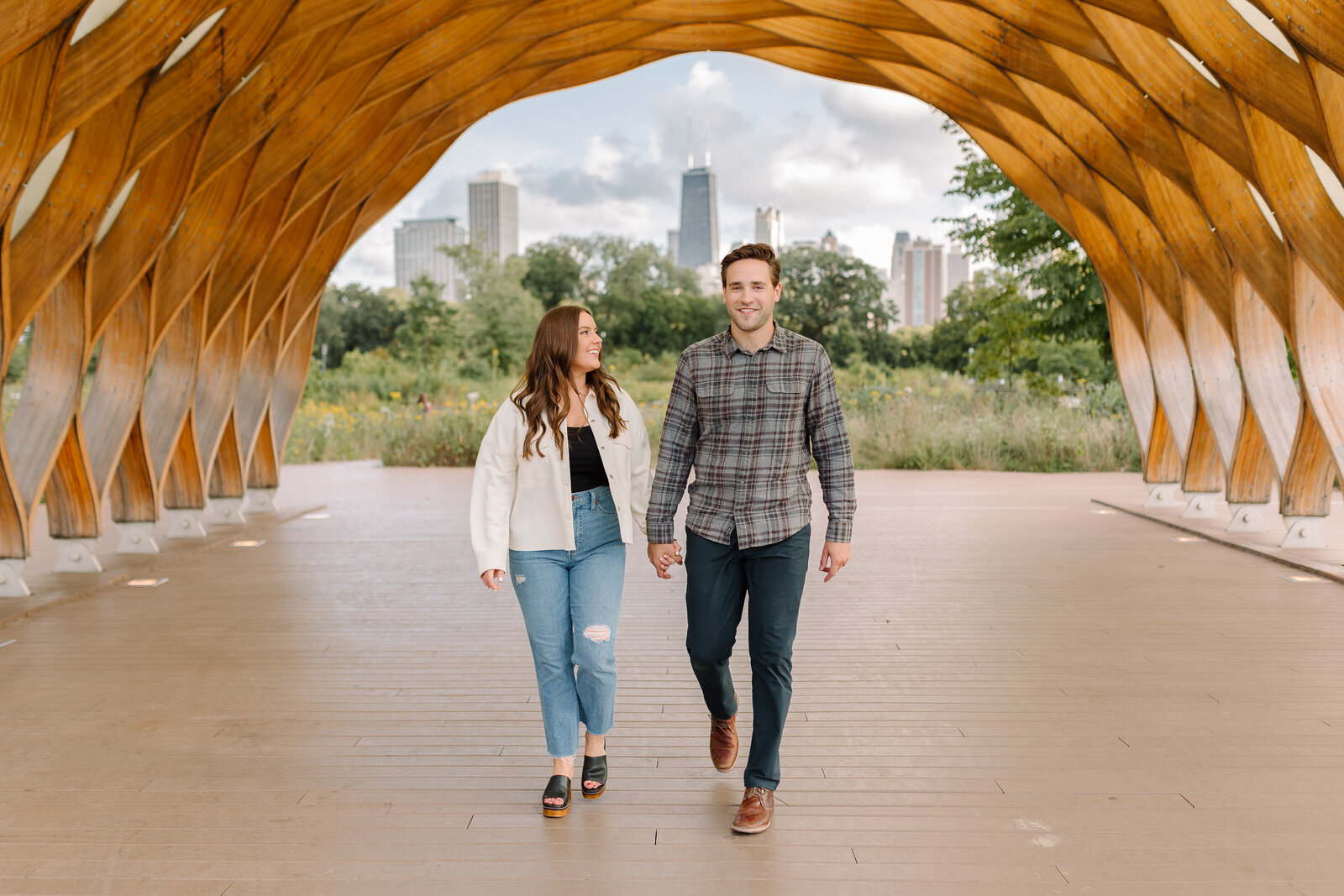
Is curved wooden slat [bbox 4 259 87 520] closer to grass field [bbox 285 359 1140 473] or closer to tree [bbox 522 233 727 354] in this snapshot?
grass field [bbox 285 359 1140 473]

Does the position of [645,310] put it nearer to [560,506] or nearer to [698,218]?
[560,506]

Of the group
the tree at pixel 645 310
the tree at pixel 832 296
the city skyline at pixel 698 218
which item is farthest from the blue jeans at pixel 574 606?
the city skyline at pixel 698 218

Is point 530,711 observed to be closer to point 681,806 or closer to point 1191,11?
point 681,806

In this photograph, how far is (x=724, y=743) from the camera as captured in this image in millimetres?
4012

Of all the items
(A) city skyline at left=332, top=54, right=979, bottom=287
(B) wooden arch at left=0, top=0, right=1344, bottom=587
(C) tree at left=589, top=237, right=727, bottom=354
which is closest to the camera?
(B) wooden arch at left=0, top=0, right=1344, bottom=587

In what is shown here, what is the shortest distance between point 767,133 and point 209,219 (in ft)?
485

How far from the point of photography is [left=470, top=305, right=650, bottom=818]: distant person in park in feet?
12.1

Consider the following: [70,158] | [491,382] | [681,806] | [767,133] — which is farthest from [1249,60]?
[767,133]

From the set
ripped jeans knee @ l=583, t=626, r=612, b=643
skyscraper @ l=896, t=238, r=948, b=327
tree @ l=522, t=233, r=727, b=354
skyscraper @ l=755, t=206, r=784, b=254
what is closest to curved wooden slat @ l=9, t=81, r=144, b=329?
ripped jeans knee @ l=583, t=626, r=612, b=643

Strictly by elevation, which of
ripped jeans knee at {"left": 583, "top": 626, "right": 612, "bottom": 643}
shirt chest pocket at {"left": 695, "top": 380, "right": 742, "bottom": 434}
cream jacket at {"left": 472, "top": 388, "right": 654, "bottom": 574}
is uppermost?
shirt chest pocket at {"left": 695, "top": 380, "right": 742, "bottom": 434}

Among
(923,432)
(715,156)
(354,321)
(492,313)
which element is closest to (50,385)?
(923,432)

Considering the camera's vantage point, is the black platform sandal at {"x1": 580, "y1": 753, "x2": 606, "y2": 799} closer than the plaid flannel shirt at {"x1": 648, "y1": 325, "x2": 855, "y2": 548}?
No

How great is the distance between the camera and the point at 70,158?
7.22 meters

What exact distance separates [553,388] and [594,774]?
1.36 meters
